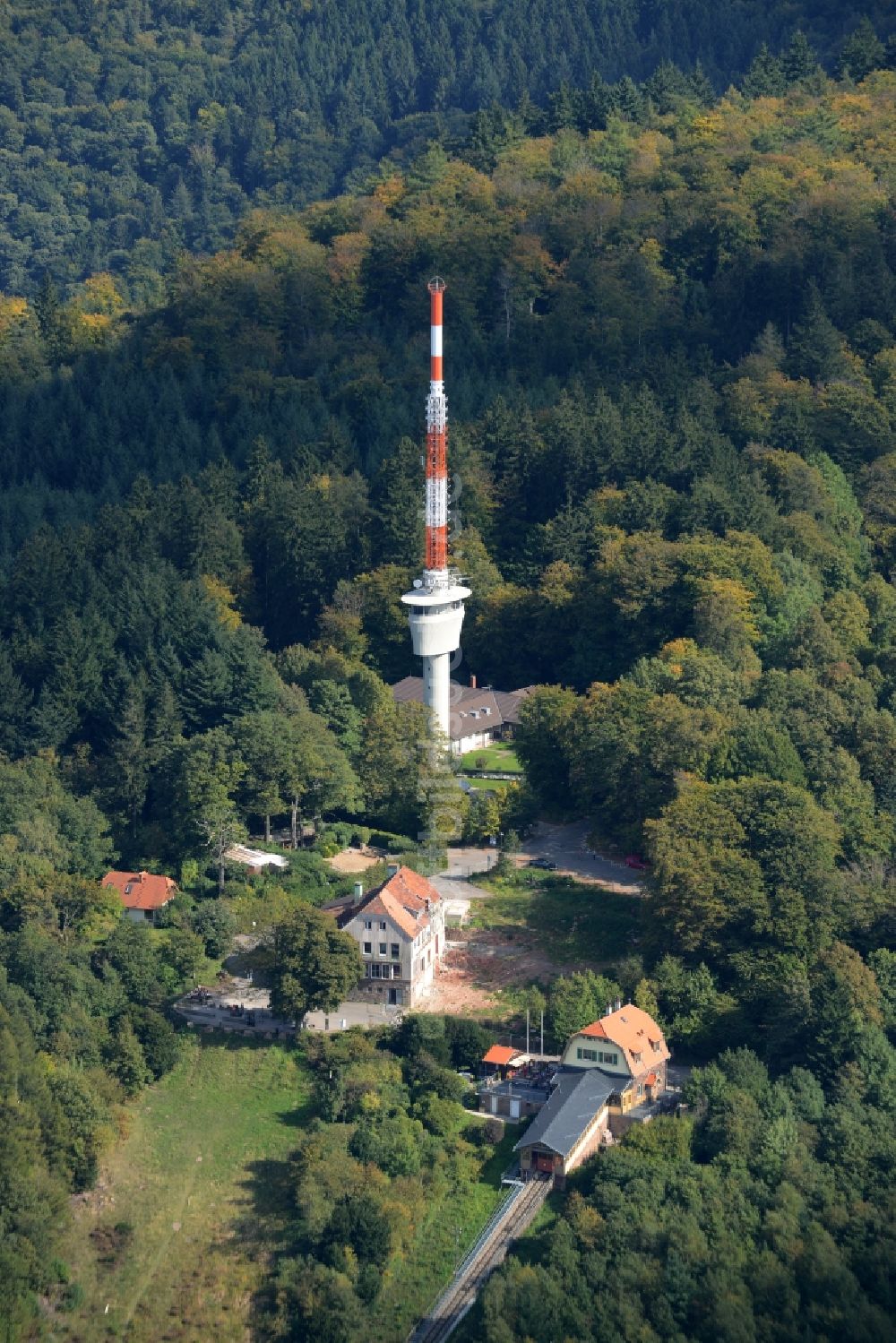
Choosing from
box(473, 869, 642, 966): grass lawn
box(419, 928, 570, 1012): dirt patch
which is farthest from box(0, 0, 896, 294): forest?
box(419, 928, 570, 1012): dirt patch

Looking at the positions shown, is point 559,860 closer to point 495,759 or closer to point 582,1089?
point 495,759

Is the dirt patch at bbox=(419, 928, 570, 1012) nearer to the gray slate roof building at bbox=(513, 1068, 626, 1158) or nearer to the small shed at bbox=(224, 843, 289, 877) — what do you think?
the gray slate roof building at bbox=(513, 1068, 626, 1158)

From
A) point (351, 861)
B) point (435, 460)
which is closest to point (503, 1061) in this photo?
point (351, 861)

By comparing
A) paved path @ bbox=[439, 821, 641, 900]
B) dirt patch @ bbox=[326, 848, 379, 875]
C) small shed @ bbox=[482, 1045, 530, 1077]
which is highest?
dirt patch @ bbox=[326, 848, 379, 875]

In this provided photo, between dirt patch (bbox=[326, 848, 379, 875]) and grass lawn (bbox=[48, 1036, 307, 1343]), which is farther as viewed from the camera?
dirt patch (bbox=[326, 848, 379, 875])

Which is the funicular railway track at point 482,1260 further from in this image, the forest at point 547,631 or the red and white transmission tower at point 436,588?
the red and white transmission tower at point 436,588

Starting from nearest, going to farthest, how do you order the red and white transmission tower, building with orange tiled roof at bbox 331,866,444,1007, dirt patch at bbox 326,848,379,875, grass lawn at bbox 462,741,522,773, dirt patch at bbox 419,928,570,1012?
building with orange tiled roof at bbox 331,866,444,1007
dirt patch at bbox 419,928,570,1012
dirt patch at bbox 326,848,379,875
the red and white transmission tower
grass lawn at bbox 462,741,522,773
